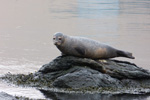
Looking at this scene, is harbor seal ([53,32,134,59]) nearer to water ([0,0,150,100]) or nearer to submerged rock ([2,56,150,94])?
submerged rock ([2,56,150,94])

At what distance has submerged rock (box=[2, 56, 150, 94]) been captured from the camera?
1020cm

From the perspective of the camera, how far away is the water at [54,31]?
591 inches

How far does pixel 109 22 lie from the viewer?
2759 centimetres

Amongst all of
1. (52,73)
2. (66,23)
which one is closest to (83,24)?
(66,23)

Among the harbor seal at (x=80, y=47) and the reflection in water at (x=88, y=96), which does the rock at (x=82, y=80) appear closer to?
the reflection in water at (x=88, y=96)

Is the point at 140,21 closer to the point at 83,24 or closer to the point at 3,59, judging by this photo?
the point at 83,24

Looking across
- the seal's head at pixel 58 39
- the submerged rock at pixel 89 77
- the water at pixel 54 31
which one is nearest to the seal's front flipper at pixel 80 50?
the submerged rock at pixel 89 77

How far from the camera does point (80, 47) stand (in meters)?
11.2

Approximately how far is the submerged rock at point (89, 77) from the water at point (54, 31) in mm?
867

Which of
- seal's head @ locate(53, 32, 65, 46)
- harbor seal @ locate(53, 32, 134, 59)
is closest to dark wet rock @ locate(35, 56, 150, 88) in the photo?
harbor seal @ locate(53, 32, 134, 59)

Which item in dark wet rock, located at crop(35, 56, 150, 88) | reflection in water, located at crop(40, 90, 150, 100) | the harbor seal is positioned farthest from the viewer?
the harbor seal

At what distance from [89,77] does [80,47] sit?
1193 mm

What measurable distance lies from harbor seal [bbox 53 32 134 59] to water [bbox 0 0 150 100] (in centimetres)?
180

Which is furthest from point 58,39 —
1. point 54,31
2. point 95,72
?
point 54,31
